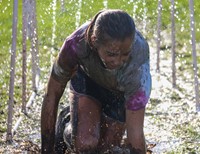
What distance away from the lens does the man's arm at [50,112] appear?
14.0 feet

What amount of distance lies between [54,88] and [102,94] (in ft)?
1.51

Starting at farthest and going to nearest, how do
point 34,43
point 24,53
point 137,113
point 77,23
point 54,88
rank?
point 77,23
point 34,43
point 24,53
point 54,88
point 137,113

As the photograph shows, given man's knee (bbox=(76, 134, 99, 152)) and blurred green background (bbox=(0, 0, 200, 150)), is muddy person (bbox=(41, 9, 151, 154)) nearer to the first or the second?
man's knee (bbox=(76, 134, 99, 152))

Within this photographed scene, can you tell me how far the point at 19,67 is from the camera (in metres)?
8.98

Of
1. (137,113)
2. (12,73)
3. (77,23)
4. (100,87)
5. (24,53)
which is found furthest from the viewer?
(77,23)

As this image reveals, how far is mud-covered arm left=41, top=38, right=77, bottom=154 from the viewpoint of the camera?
4148 mm

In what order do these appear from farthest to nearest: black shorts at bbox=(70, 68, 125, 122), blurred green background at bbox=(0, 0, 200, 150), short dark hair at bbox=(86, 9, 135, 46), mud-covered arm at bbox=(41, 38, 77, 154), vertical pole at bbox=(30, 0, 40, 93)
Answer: blurred green background at bbox=(0, 0, 200, 150) < vertical pole at bbox=(30, 0, 40, 93) < black shorts at bbox=(70, 68, 125, 122) < mud-covered arm at bbox=(41, 38, 77, 154) < short dark hair at bbox=(86, 9, 135, 46)

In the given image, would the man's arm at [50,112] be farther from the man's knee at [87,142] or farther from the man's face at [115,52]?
the man's face at [115,52]

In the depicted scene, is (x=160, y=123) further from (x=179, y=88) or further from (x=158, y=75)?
(x=158, y=75)

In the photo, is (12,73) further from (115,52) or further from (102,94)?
(115,52)

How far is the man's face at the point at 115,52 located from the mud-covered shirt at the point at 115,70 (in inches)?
9.0

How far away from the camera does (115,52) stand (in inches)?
143

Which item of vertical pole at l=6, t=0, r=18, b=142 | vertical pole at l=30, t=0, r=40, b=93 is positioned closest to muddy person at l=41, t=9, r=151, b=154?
vertical pole at l=6, t=0, r=18, b=142

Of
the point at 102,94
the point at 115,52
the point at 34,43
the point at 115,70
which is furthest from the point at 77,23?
the point at 115,52
